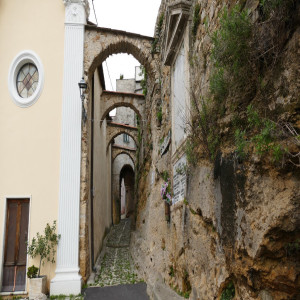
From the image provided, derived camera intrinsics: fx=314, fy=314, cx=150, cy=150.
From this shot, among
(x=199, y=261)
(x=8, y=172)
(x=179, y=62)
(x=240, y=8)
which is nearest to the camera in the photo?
(x=240, y=8)

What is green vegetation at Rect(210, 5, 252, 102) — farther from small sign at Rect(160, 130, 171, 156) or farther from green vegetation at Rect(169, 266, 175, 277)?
green vegetation at Rect(169, 266, 175, 277)

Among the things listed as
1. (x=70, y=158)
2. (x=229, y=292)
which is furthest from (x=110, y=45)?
(x=229, y=292)

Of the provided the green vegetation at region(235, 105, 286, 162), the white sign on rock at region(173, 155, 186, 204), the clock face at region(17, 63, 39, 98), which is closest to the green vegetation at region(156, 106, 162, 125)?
the white sign on rock at region(173, 155, 186, 204)

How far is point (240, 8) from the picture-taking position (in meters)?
2.80

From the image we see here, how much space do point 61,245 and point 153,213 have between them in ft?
7.65

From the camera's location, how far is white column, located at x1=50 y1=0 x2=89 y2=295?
7.32 m

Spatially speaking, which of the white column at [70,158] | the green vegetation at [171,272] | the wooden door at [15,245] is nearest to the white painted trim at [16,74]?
the white column at [70,158]

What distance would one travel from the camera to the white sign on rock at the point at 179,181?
4660 mm

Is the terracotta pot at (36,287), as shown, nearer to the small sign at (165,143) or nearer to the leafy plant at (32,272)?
the leafy plant at (32,272)

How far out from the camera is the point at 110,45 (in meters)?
8.69

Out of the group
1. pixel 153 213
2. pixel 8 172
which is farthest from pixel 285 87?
pixel 8 172

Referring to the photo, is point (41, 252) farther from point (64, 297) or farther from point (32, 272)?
point (64, 297)

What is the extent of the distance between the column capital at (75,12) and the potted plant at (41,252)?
213 inches

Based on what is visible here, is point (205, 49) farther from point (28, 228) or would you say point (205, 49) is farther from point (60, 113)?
point (28, 228)
